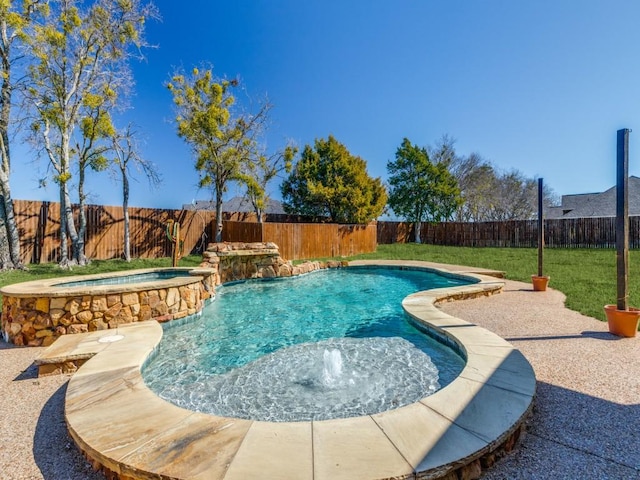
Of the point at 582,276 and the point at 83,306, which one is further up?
the point at 83,306

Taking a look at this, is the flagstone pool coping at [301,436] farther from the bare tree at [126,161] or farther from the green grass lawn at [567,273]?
the bare tree at [126,161]

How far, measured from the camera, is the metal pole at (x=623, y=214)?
410cm

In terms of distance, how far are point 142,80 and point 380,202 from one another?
44.6ft

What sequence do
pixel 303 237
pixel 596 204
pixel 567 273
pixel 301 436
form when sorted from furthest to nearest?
pixel 596 204 < pixel 303 237 < pixel 567 273 < pixel 301 436

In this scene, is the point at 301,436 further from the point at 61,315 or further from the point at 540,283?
the point at 540,283

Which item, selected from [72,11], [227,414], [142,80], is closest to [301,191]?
[142,80]

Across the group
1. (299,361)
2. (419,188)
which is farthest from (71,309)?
(419,188)

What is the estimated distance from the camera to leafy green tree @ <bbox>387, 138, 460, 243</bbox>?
908 inches

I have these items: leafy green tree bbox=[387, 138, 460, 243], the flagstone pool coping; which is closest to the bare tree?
the flagstone pool coping

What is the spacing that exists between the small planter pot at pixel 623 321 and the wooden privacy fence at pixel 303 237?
11.1 meters

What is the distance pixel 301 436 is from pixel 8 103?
13.6 m

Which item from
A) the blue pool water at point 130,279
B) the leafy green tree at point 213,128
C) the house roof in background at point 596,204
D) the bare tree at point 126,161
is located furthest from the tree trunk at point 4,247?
the house roof in background at point 596,204

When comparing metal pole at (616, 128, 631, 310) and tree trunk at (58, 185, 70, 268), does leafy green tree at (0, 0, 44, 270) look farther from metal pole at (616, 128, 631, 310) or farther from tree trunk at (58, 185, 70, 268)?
metal pole at (616, 128, 631, 310)

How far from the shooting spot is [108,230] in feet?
41.1
